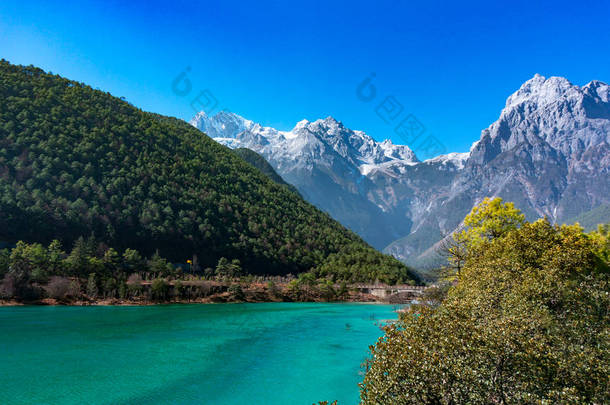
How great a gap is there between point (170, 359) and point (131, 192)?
96.0m

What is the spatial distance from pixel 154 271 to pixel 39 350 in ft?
199

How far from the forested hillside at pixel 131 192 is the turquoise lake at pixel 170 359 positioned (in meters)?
40.5

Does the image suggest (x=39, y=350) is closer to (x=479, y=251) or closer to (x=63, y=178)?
(x=479, y=251)

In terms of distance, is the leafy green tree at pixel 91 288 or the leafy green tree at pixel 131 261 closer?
the leafy green tree at pixel 91 288

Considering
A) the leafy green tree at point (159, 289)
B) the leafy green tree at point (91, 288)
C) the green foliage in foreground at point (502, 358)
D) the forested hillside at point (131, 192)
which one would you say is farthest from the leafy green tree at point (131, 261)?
the green foliage in foreground at point (502, 358)

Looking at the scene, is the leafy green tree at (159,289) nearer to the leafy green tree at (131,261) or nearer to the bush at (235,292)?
the leafy green tree at (131,261)

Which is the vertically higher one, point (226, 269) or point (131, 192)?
point (131, 192)

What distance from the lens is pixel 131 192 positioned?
117062 mm

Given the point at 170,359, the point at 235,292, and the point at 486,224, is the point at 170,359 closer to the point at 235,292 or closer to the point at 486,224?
the point at 486,224

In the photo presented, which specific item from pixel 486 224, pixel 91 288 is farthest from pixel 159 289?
pixel 486 224

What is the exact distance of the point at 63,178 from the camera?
101812mm

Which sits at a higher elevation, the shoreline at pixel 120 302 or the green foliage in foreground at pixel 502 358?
the green foliage in foreground at pixel 502 358

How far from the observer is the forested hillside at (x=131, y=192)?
9519 cm

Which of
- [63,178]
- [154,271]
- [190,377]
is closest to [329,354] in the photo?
[190,377]
